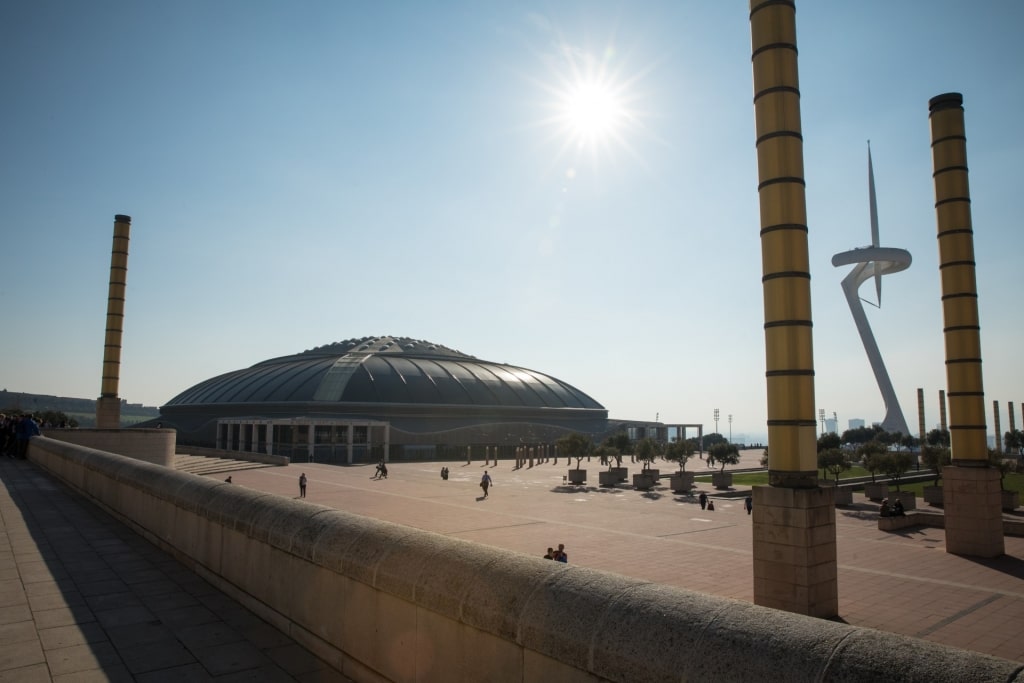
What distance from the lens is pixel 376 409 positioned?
81000 mm

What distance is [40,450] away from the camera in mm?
24969

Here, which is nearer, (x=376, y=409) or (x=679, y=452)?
(x=679, y=452)

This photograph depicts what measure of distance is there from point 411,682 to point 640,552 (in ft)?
58.8

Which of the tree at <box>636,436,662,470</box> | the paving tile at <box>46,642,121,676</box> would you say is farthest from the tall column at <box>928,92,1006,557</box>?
the tree at <box>636,436,662,470</box>

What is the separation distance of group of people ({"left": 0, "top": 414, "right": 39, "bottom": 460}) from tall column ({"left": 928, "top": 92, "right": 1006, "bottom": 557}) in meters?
36.0

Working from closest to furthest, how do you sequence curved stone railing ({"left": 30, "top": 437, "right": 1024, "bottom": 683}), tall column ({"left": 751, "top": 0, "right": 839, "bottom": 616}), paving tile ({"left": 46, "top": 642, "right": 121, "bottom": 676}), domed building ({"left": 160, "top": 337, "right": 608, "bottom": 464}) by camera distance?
1. curved stone railing ({"left": 30, "top": 437, "right": 1024, "bottom": 683})
2. paving tile ({"left": 46, "top": 642, "right": 121, "bottom": 676})
3. tall column ({"left": 751, "top": 0, "right": 839, "bottom": 616})
4. domed building ({"left": 160, "top": 337, "right": 608, "bottom": 464})

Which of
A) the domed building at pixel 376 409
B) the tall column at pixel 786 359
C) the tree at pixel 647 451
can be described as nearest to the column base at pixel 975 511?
the tall column at pixel 786 359

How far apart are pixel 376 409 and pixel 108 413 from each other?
141ft

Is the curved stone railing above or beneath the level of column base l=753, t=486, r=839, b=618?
above

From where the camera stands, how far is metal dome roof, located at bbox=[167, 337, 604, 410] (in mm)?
84750

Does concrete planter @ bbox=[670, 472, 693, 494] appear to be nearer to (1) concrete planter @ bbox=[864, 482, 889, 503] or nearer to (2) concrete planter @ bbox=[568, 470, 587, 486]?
(2) concrete planter @ bbox=[568, 470, 587, 486]

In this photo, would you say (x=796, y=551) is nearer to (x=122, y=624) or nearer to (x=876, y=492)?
(x=122, y=624)

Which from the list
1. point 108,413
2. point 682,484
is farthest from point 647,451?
point 108,413

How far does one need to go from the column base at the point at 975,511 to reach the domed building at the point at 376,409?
2065 inches
